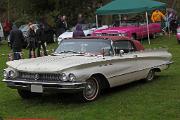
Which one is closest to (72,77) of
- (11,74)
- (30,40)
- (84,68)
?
(84,68)

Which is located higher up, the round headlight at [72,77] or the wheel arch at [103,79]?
the round headlight at [72,77]

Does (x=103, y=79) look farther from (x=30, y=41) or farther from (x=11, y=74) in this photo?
(x=30, y=41)

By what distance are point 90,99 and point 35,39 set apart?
1131 centimetres

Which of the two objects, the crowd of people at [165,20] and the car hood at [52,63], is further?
the crowd of people at [165,20]

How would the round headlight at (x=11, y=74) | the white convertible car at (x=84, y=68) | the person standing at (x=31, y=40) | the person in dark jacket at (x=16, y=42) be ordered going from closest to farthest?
the white convertible car at (x=84, y=68) → the round headlight at (x=11, y=74) → the person in dark jacket at (x=16, y=42) → the person standing at (x=31, y=40)

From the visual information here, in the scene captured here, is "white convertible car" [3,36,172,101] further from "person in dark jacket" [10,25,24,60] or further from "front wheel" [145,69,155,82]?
"person in dark jacket" [10,25,24,60]

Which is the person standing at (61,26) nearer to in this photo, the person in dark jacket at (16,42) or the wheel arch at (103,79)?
the person in dark jacket at (16,42)

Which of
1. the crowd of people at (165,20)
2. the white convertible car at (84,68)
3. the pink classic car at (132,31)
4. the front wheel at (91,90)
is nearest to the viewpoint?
the white convertible car at (84,68)

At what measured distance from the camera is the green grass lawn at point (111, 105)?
341 inches

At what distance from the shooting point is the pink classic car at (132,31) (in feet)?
81.4

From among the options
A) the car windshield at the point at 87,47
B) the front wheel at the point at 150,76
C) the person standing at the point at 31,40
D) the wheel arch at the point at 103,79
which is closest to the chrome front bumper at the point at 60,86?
the wheel arch at the point at 103,79

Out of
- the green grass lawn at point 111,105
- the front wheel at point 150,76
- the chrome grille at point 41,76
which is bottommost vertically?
the green grass lawn at point 111,105

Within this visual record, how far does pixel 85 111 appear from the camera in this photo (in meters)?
9.03

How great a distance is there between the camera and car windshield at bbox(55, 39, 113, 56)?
35.9ft
